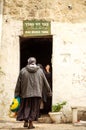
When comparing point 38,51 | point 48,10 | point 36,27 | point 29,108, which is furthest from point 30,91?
point 38,51

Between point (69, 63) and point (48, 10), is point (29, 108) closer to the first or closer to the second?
point (69, 63)

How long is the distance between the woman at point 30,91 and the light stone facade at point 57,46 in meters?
2.25

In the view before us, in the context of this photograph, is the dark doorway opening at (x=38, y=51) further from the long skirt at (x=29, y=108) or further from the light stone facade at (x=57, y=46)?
the long skirt at (x=29, y=108)

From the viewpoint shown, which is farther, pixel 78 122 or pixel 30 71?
pixel 78 122

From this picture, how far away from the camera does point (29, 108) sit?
9953 millimetres

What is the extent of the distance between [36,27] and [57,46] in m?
0.83

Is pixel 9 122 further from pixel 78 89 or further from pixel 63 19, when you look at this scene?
pixel 63 19

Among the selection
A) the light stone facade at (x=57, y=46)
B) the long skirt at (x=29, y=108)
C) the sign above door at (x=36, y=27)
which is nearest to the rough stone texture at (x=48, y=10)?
the light stone facade at (x=57, y=46)

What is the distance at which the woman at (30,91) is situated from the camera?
986 cm

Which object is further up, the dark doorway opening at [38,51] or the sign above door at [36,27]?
the sign above door at [36,27]

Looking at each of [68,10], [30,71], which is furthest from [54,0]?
[30,71]

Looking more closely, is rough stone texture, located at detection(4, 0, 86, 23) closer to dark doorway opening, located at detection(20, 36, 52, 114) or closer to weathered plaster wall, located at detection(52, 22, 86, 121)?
weathered plaster wall, located at detection(52, 22, 86, 121)

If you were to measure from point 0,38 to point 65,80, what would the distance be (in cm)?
224

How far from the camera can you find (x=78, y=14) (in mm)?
12445
